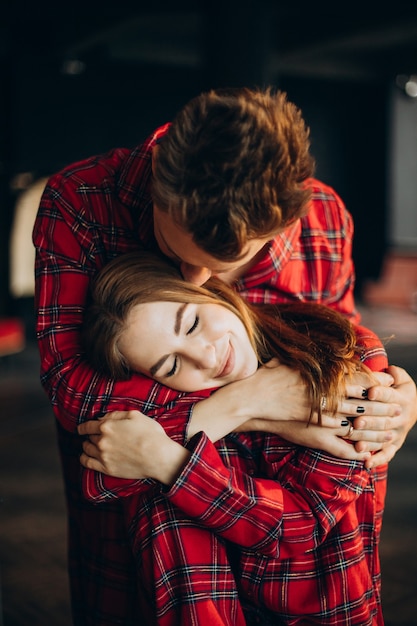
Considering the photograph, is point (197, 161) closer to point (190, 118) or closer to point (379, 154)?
point (190, 118)

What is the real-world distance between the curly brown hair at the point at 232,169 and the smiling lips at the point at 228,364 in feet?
1.03

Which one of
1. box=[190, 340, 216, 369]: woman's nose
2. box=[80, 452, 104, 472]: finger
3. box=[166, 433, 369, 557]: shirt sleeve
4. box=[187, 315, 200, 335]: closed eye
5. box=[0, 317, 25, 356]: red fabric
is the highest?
box=[187, 315, 200, 335]: closed eye

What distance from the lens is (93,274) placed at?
1.71m

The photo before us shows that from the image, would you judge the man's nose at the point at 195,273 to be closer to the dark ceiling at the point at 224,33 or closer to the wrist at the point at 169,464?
the wrist at the point at 169,464

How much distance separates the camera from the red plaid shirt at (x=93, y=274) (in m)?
1.57

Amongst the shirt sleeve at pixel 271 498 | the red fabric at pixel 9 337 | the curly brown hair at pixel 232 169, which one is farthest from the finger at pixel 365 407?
the red fabric at pixel 9 337

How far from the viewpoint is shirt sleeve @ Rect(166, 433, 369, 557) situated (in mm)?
1454

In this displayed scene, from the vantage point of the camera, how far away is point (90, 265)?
1700 millimetres

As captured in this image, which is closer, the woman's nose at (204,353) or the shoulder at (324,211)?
the woman's nose at (204,353)

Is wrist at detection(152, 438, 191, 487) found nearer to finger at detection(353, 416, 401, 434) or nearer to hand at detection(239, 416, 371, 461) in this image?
hand at detection(239, 416, 371, 461)

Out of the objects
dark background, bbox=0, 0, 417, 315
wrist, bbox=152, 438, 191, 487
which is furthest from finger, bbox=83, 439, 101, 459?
dark background, bbox=0, 0, 417, 315

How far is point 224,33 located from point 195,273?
5308 millimetres

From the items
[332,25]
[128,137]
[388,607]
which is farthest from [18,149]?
[388,607]

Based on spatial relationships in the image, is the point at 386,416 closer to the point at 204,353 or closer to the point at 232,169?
the point at 204,353
